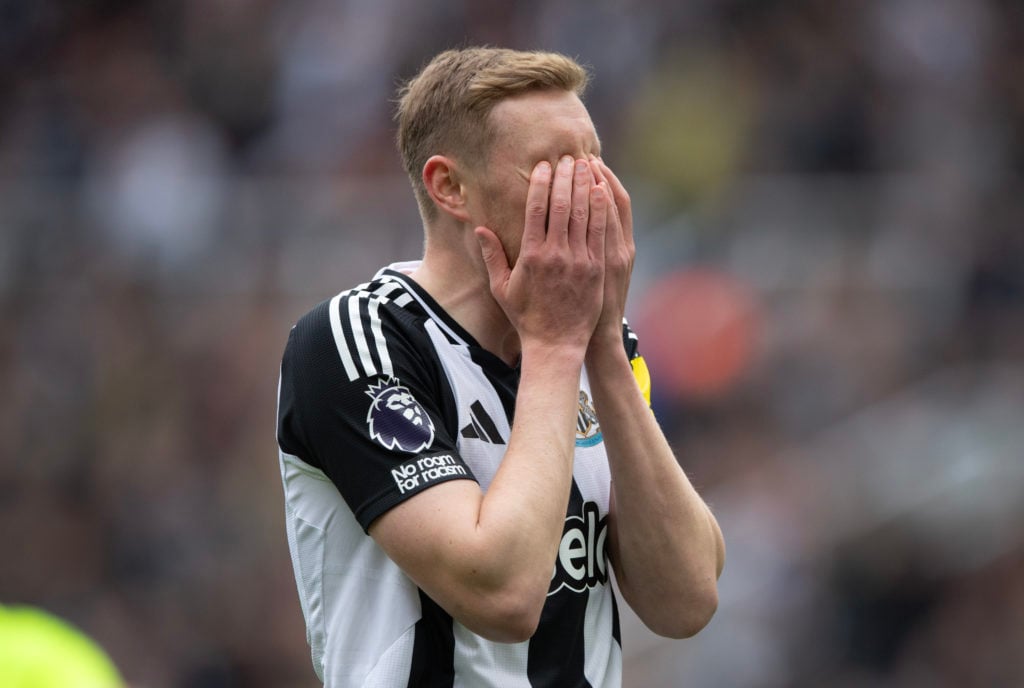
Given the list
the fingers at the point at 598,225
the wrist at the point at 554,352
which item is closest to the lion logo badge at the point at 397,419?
the wrist at the point at 554,352

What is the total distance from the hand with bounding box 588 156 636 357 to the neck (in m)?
0.25

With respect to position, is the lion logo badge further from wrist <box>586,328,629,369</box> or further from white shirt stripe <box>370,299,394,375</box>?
wrist <box>586,328,629,369</box>

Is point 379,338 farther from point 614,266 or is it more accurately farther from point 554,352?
point 614,266

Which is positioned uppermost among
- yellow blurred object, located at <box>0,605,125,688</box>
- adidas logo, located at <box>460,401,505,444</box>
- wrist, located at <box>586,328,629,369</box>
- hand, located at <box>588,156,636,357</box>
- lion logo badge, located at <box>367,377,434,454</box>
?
hand, located at <box>588,156,636,357</box>

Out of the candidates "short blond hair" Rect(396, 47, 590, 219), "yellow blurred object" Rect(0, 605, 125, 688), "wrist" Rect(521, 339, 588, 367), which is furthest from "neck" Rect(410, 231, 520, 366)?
"yellow blurred object" Rect(0, 605, 125, 688)

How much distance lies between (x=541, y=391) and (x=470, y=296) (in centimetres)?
39

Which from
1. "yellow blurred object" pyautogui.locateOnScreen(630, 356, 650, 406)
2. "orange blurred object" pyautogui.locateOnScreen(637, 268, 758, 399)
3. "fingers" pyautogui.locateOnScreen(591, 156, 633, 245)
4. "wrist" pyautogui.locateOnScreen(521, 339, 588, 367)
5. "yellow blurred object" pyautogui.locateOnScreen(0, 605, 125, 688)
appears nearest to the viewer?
"yellow blurred object" pyautogui.locateOnScreen(0, 605, 125, 688)

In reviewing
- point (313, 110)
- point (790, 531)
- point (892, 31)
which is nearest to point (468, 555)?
point (790, 531)

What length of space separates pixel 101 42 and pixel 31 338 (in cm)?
383

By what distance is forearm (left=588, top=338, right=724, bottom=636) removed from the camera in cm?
308

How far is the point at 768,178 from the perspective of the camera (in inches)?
456

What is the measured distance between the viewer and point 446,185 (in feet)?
10.6

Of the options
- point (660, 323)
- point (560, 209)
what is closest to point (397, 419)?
point (560, 209)

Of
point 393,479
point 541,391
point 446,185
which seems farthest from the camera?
point 446,185
